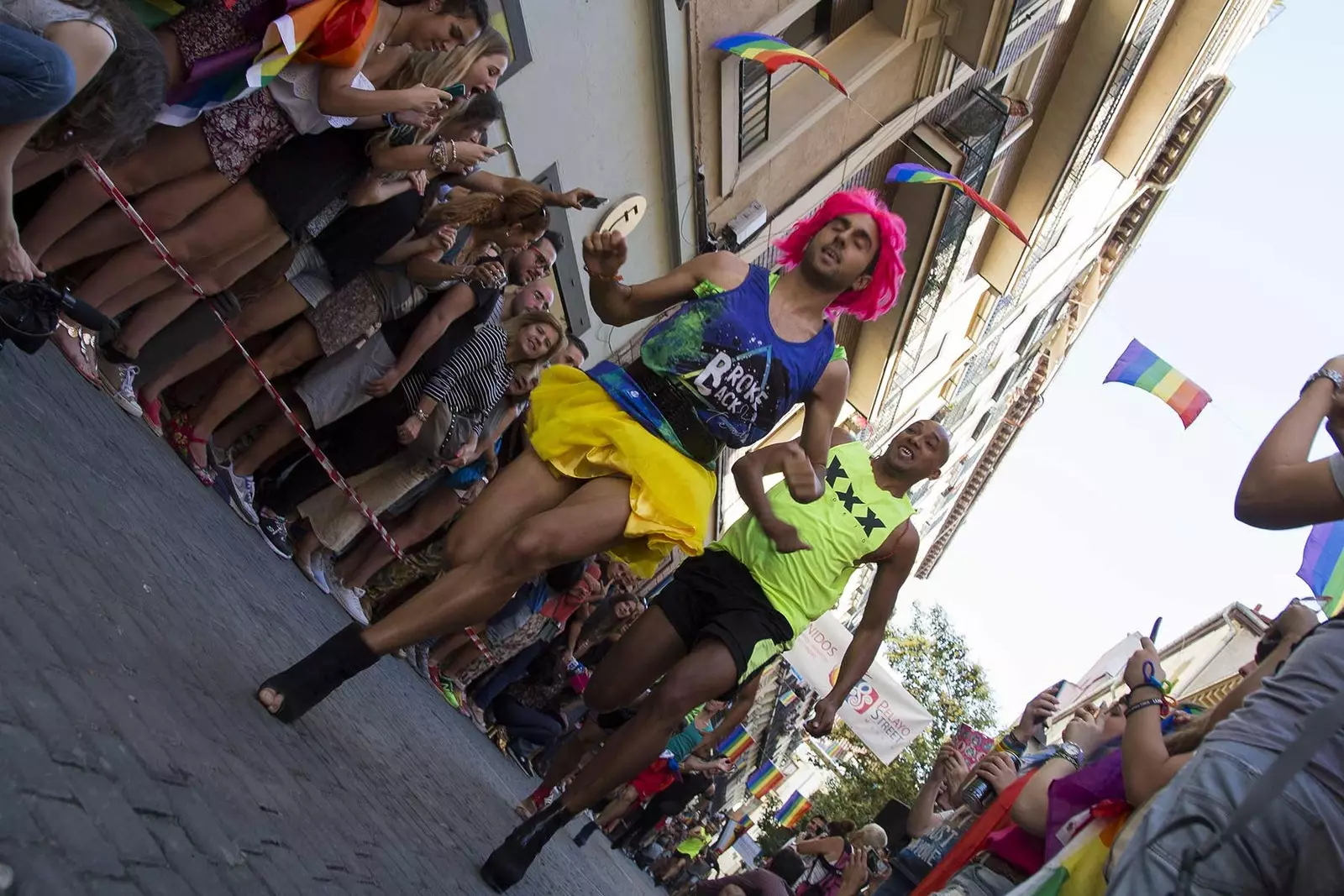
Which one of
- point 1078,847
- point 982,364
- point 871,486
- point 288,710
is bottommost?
point 288,710

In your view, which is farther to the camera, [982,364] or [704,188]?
[982,364]

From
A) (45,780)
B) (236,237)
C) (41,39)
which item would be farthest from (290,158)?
(45,780)

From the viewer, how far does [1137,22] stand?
1576cm

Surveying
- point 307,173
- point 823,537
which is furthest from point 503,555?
point 307,173

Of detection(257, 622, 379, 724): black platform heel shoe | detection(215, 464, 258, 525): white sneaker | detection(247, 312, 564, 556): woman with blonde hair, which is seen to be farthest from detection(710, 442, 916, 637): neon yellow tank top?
detection(215, 464, 258, 525): white sneaker

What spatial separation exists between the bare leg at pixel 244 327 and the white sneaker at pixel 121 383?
13 cm

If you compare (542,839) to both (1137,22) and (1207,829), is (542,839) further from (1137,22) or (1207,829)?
(1137,22)

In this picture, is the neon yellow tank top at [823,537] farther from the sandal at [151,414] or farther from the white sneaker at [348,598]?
the sandal at [151,414]

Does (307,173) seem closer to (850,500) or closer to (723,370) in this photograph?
(723,370)

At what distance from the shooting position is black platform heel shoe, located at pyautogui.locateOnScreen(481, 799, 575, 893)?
4039mm

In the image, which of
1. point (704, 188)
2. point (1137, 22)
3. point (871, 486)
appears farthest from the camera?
point (1137, 22)

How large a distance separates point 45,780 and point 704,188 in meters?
9.06

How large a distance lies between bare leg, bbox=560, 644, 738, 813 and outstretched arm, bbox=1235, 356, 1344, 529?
196 centimetres

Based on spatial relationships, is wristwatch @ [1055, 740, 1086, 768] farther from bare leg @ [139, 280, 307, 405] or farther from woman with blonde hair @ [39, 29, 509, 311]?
bare leg @ [139, 280, 307, 405]
